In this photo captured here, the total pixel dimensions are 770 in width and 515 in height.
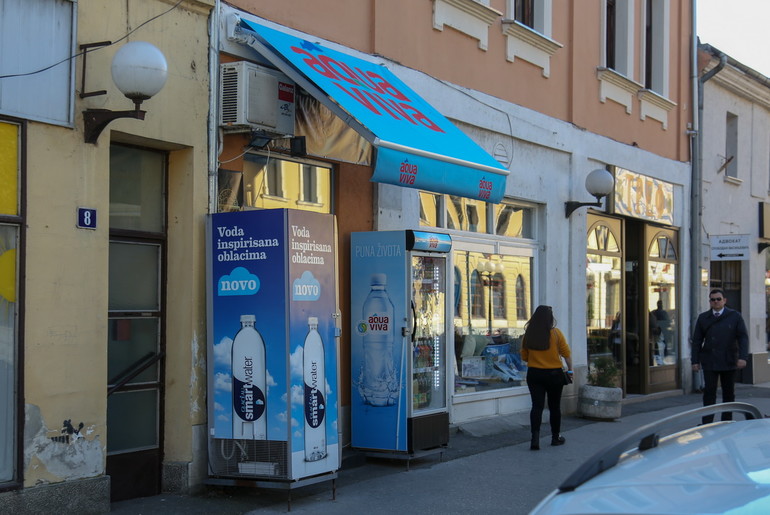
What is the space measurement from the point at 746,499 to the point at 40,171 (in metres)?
5.32

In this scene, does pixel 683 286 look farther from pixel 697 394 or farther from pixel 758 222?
pixel 758 222

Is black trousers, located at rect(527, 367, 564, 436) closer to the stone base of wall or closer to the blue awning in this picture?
the blue awning

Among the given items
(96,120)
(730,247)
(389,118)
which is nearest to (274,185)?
(389,118)

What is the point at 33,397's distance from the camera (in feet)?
20.6

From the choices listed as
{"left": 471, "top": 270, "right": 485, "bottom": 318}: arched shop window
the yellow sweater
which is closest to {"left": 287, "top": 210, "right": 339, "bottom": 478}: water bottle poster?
the yellow sweater

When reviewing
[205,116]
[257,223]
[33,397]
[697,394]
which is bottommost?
[697,394]

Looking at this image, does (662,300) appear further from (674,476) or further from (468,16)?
(674,476)

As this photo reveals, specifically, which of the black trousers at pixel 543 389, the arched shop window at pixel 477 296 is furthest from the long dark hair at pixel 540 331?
the arched shop window at pixel 477 296

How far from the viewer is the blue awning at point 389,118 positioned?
7.95 meters

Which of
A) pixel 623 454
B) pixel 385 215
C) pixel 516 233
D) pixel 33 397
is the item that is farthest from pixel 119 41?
pixel 516 233

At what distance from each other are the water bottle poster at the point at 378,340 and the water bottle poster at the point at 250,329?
1.88 meters

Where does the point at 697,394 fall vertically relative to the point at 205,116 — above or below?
below

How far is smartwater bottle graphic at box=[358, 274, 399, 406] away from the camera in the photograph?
8891 millimetres

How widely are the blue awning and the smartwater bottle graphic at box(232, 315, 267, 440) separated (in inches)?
71.4
